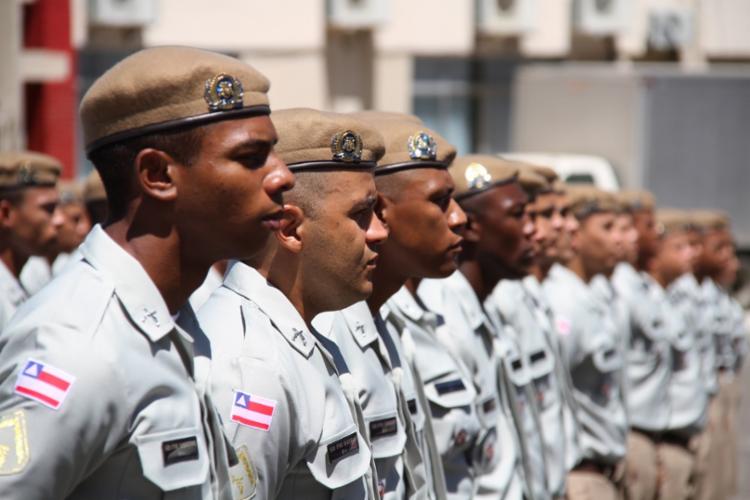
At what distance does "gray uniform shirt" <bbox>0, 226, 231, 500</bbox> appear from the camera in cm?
271

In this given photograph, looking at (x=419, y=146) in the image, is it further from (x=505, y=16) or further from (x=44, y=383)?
(x=505, y=16)

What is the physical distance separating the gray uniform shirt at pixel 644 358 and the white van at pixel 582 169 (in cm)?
768

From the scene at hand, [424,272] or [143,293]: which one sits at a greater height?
[143,293]

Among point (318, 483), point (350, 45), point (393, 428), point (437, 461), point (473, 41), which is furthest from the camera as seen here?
point (473, 41)

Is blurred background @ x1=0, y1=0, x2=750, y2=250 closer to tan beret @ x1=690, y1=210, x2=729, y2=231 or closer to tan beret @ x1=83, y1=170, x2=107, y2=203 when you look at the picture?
tan beret @ x1=690, y1=210, x2=729, y2=231

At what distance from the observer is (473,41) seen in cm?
2369

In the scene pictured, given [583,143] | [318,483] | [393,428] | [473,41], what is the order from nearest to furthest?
[318,483] → [393,428] → [583,143] → [473,41]

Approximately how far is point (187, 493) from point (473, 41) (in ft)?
69.6

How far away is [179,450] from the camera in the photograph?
291cm

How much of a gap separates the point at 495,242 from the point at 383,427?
81.1 inches

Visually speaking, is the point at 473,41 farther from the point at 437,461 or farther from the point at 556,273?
the point at 437,461

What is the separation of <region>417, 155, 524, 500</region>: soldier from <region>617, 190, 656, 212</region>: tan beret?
427 centimetres

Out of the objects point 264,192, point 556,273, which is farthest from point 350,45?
point 264,192

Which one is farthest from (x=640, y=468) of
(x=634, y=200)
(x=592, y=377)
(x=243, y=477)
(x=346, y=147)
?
(x=243, y=477)
